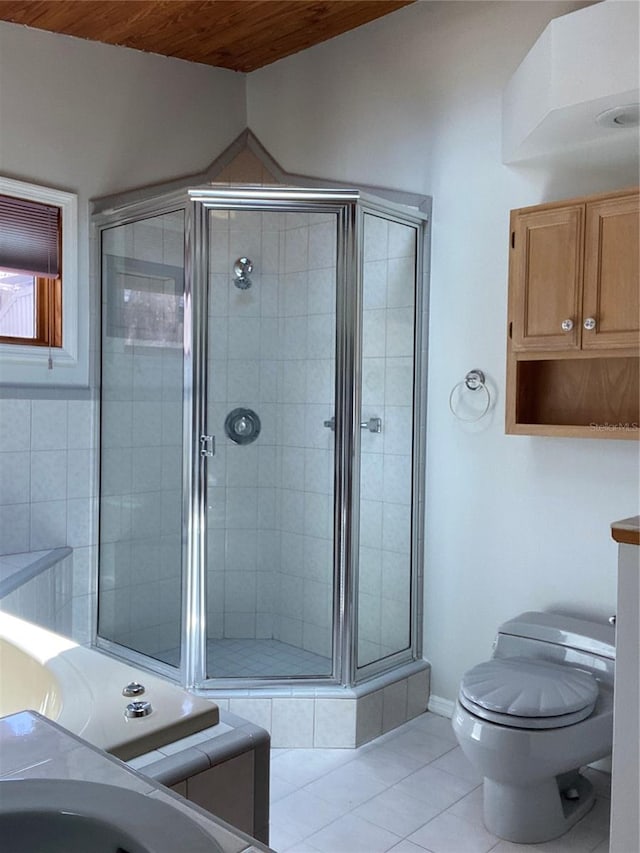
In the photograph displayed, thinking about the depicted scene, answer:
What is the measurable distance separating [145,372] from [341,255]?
93 centimetres

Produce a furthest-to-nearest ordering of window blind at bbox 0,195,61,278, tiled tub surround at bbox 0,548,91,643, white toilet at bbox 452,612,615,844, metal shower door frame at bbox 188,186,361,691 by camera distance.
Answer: window blind at bbox 0,195,61,278, metal shower door frame at bbox 188,186,361,691, tiled tub surround at bbox 0,548,91,643, white toilet at bbox 452,612,615,844

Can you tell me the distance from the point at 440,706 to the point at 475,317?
1.55 m

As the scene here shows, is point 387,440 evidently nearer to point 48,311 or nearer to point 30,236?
point 48,311

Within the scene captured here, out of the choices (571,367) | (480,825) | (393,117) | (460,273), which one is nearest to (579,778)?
(480,825)

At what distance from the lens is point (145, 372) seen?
10.3 ft

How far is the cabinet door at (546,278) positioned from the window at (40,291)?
5.94 feet

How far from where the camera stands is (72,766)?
3.17 feet

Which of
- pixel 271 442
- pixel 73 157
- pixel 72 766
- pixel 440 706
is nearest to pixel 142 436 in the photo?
pixel 271 442

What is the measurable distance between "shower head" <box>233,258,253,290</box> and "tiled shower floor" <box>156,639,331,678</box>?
1.38 m

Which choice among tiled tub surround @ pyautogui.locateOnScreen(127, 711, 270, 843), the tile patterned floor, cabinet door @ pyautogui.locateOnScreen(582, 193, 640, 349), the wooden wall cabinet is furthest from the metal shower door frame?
tiled tub surround @ pyautogui.locateOnScreen(127, 711, 270, 843)

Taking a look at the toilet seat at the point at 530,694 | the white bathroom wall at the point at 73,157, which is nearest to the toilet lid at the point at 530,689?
the toilet seat at the point at 530,694

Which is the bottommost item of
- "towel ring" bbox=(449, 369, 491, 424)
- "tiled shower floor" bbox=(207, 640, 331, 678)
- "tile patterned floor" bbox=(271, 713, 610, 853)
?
"tile patterned floor" bbox=(271, 713, 610, 853)

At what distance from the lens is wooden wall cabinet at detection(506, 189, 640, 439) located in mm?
2355

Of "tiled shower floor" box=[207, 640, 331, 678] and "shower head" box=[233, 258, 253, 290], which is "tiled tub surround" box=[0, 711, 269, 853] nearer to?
"tiled shower floor" box=[207, 640, 331, 678]
